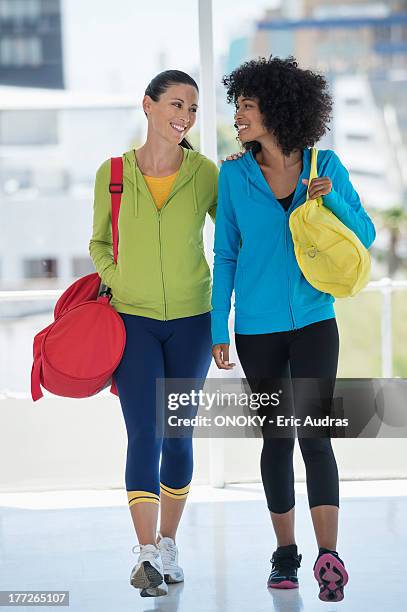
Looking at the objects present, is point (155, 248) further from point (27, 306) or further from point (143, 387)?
point (27, 306)

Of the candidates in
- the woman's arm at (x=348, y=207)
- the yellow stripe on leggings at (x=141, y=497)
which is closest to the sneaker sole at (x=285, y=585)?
the yellow stripe on leggings at (x=141, y=497)

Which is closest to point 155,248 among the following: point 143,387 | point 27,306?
point 143,387

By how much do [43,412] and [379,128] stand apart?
22.4 meters

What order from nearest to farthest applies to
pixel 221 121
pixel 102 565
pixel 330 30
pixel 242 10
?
pixel 102 565, pixel 221 121, pixel 330 30, pixel 242 10

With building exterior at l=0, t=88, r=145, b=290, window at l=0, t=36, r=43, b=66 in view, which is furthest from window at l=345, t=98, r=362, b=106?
window at l=0, t=36, r=43, b=66

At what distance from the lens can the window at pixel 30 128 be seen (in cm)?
1352

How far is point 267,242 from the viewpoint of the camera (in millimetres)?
2473

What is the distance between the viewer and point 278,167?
8.30 ft

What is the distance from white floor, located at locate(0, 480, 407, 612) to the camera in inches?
100

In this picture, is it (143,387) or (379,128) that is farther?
(379,128)

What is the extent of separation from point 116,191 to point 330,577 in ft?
3.76

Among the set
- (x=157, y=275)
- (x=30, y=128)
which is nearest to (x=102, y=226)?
(x=157, y=275)

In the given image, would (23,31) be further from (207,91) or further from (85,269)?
(207,91)

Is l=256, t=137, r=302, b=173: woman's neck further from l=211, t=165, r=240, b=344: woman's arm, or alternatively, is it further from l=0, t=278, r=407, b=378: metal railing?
l=0, t=278, r=407, b=378: metal railing
